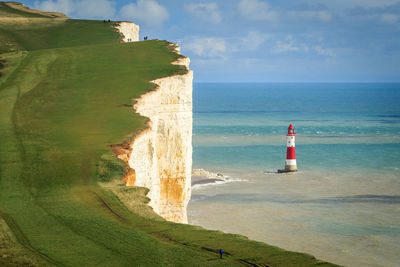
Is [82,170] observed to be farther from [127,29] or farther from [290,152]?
[127,29]

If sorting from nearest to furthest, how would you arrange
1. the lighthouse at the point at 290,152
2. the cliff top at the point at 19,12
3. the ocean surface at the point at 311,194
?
the ocean surface at the point at 311,194, the lighthouse at the point at 290,152, the cliff top at the point at 19,12

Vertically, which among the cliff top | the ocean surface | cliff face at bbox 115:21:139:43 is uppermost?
the cliff top

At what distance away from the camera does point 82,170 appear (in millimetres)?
20031

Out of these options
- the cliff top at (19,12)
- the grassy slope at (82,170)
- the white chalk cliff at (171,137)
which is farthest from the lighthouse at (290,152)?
the cliff top at (19,12)

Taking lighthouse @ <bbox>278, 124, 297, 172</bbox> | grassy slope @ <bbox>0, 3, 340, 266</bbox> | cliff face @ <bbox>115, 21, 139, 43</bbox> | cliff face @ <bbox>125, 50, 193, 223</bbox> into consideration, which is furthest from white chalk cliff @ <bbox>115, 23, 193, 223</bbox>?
cliff face @ <bbox>115, 21, 139, 43</bbox>

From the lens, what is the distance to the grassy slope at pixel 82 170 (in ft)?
45.7

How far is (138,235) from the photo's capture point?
14961 mm

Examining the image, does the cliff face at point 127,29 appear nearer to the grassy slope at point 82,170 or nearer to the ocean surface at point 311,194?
the ocean surface at point 311,194

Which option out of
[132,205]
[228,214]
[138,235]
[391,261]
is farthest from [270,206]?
[138,235]

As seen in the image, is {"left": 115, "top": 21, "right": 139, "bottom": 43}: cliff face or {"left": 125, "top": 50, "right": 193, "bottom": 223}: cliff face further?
{"left": 115, "top": 21, "right": 139, "bottom": 43}: cliff face

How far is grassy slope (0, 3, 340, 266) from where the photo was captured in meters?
13.9

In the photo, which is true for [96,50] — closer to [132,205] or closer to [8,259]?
[132,205]

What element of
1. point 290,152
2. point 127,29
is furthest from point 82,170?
point 127,29

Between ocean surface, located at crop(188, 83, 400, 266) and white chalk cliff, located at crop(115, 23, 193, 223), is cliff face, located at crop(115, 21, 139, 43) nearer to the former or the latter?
ocean surface, located at crop(188, 83, 400, 266)
